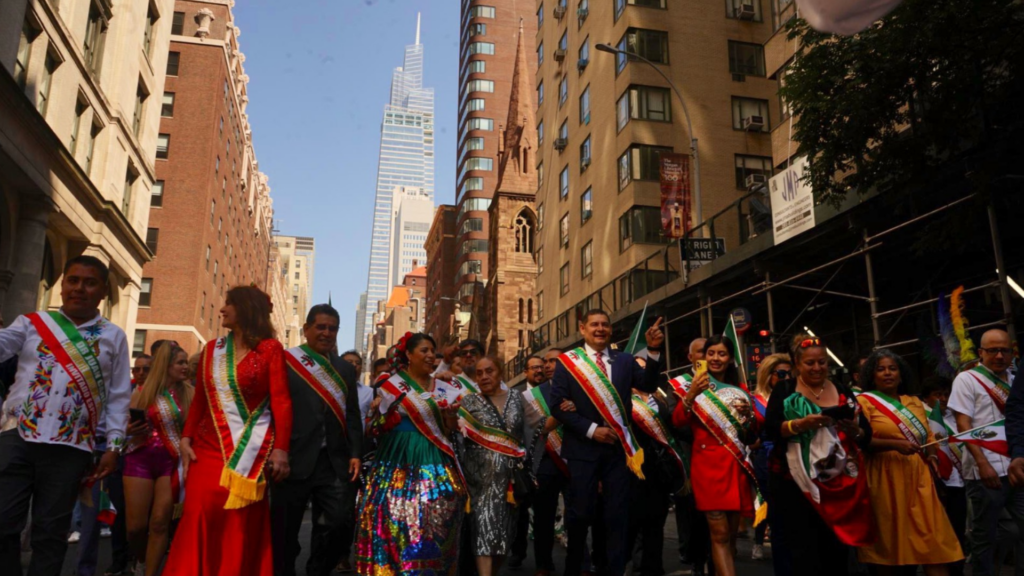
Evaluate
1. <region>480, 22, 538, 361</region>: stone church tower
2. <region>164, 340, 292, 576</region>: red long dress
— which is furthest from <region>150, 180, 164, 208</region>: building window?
<region>164, 340, 292, 576</region>: red long dress

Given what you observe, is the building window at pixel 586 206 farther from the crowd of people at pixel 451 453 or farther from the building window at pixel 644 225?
the crowd of people at pixel 451 453

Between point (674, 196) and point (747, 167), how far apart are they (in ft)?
28.2

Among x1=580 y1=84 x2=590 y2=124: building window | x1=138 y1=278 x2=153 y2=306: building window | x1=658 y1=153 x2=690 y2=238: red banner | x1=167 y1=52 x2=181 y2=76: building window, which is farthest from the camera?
x1=167 y1=52 x2=181 y2=76: building window

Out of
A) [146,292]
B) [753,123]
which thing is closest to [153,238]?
[146,292]

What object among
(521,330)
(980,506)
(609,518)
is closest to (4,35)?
(609,518)

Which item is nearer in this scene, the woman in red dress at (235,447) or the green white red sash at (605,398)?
the woman in red dress at (235,447)

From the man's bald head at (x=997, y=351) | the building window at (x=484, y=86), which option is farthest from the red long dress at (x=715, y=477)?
the building window at (x=484, y=86)

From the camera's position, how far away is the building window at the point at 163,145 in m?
52.1

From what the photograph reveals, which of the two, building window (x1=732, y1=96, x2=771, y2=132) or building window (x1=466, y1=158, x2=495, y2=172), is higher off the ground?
building window (x1=466, y1=158, x2=495, y2=172)

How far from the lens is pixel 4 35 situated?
18.7 meters

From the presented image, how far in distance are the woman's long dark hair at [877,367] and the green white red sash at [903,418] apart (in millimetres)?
177

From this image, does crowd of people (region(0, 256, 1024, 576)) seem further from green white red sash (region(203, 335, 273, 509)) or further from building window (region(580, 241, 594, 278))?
building window (region(580, 241, 594, 278))

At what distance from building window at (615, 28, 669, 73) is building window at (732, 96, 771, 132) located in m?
3.36

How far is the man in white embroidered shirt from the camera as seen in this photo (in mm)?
4488
